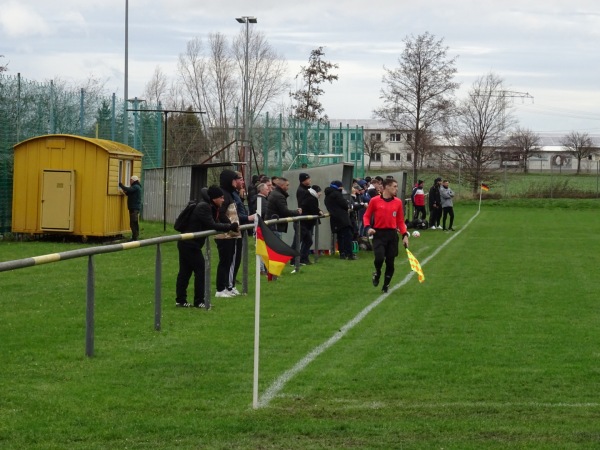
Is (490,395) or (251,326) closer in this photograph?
(490,395)

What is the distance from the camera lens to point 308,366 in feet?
33.7

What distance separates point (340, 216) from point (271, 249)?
15733mm

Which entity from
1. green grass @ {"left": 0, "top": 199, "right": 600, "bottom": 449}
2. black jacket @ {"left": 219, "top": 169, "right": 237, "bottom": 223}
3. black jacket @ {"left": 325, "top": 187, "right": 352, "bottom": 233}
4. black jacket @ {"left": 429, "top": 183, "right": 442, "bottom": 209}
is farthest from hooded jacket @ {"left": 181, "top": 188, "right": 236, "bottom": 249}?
black jacket @ {"left": 429, "top": 183, "right": 442, "bottom": 209}

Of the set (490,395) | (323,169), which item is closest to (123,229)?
(323,169)

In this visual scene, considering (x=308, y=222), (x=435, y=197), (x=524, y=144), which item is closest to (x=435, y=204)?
(x=435, y=197)

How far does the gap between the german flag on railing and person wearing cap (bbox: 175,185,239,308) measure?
5545mm

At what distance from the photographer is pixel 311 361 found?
10.6 m

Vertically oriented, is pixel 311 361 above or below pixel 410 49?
below

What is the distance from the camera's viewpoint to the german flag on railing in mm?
9055

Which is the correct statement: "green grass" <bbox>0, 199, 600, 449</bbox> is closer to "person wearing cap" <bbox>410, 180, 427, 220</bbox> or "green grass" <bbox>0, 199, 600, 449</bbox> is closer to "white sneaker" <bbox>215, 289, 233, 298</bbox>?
"white sneaker" <bbox>215, 289, 233, 298</bbox>

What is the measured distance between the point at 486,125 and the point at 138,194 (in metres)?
54.2

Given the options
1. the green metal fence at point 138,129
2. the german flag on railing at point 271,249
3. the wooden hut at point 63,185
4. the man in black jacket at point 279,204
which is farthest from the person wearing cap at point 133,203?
the german flag on railing at point 271,249

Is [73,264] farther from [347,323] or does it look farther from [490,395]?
[490,395]

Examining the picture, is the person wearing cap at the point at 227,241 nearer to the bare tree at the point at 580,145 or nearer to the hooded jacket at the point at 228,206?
the hooded jacket at the point at 228,206
